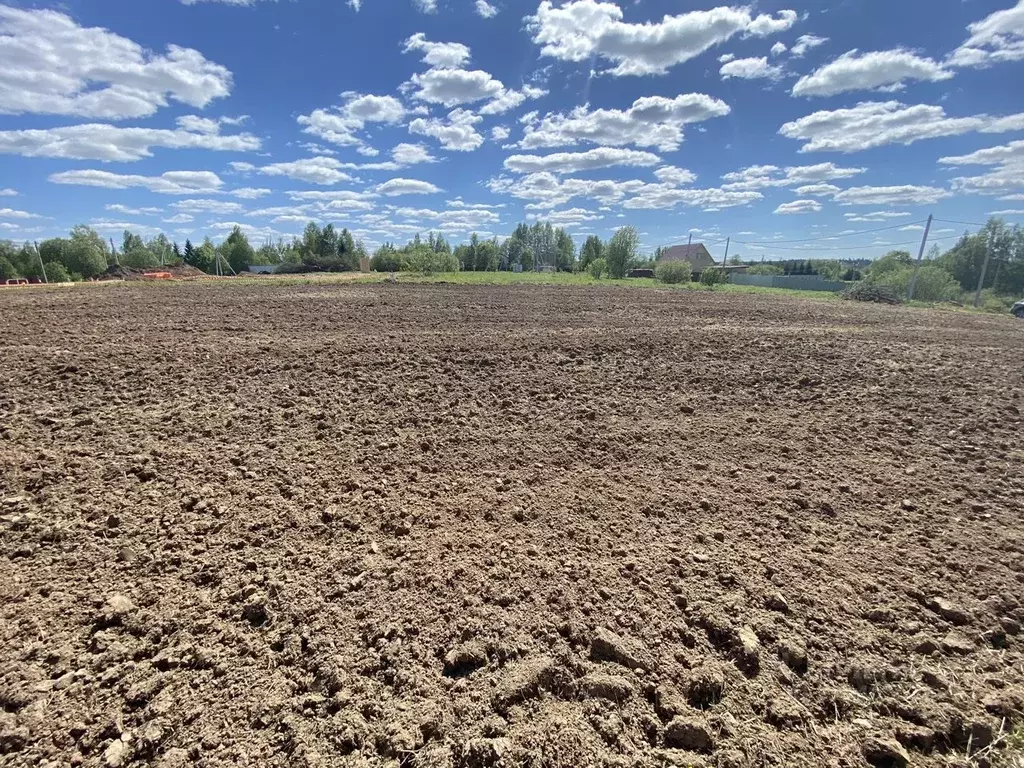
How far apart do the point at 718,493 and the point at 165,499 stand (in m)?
4.22

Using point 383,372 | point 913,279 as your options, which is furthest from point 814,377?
point 913,279

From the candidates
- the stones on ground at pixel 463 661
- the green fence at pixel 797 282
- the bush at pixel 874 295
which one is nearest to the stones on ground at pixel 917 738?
the stones on ground at pixel 463 661

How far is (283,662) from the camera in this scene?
84.1 inches

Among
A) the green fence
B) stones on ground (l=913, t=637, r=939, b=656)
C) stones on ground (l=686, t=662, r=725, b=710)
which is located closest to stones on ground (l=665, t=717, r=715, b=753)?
stones on ground (l=686, t=662, r=725, b=710)

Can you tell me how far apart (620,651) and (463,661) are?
0.77 metres

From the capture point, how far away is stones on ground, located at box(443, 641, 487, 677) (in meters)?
2.14

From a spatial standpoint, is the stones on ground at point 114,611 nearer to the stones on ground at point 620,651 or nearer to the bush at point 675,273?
the stones on ground at point 620,651

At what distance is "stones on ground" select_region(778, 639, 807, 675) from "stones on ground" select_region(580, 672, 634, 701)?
826 millimetres

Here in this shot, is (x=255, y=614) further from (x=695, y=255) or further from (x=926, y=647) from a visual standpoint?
(x=695, y=255)

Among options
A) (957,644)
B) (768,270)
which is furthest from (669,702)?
(768,270)

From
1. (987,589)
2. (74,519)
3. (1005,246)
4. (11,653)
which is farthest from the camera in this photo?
(1005,246)

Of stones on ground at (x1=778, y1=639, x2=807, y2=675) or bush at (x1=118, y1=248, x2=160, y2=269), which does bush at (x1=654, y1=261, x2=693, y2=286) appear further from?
Answer: bush at (x1=118, y1=248, x2=160, y2=269)

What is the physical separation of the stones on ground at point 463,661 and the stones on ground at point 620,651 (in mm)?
551

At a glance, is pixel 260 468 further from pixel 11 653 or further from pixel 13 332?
pixel 13 332
